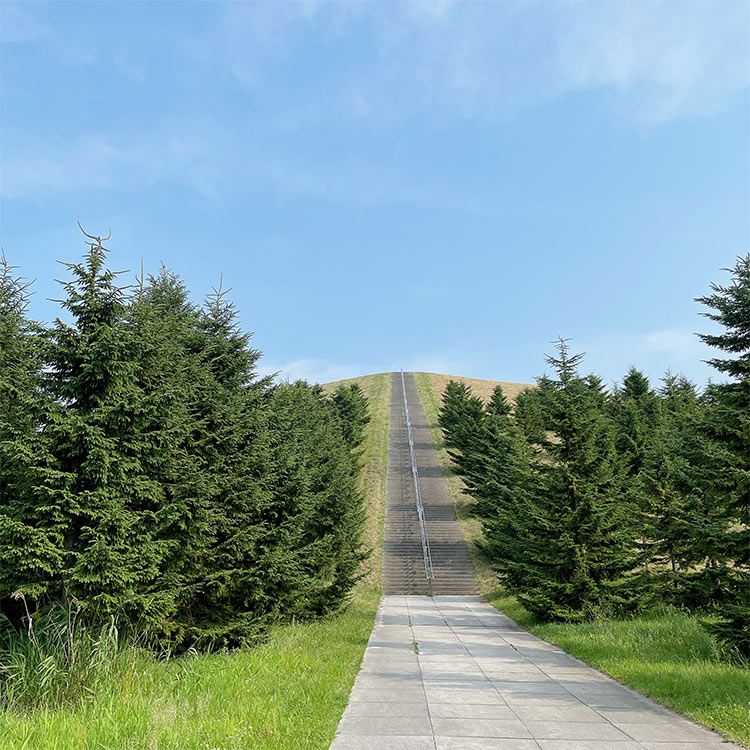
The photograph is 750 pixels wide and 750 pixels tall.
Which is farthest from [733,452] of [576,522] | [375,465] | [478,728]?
A: [375,465]

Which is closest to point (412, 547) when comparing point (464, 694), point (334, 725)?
point (464, 694)

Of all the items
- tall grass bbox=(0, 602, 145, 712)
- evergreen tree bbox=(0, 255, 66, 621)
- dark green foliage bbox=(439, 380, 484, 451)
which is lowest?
tall grass bbox=(0, 602, 145, 712)

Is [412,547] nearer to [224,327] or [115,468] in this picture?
[224,327]

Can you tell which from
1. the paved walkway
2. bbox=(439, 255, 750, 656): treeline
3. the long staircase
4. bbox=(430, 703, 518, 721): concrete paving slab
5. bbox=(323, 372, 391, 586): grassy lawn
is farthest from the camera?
bbox=(323, 372, 391, 586): grassy lawn

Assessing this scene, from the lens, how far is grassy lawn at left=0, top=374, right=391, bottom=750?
4.66m

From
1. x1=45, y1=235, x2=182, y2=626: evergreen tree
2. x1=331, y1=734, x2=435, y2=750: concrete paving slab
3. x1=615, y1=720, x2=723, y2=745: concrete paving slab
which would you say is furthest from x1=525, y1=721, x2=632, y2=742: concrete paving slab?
x1=45, y1=235, x2=182, y2=626: evergreen tree

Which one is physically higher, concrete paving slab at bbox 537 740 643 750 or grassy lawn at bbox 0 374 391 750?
grassy lawn at bbox 0 374 391 750

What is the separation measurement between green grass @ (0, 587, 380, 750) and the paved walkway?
0.42 meters

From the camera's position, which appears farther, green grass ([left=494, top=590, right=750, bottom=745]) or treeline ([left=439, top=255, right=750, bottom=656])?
treeline ([left=439, top=255, right=750, bottom=656])

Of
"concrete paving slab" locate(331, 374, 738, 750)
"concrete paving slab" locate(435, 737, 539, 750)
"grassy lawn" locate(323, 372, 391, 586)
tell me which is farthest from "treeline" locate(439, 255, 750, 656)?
"grassy lawn" locate(323, 372, 391, 586)

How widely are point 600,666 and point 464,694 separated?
340 cm

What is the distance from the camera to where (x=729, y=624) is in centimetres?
895

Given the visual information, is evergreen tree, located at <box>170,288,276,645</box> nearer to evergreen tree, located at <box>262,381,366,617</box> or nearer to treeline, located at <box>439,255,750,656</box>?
evergreen tree, located at <box>262,381,366,617</box>

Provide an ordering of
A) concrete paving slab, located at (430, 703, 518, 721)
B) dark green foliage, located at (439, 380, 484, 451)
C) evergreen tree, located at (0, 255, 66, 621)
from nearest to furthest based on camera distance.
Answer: concrete paving slab, located at (430, 703, 518, 721) → evergreen tree, located at (0, 255, 66, 621) → dark green foliage, located at (439, 380, 484, 451)
